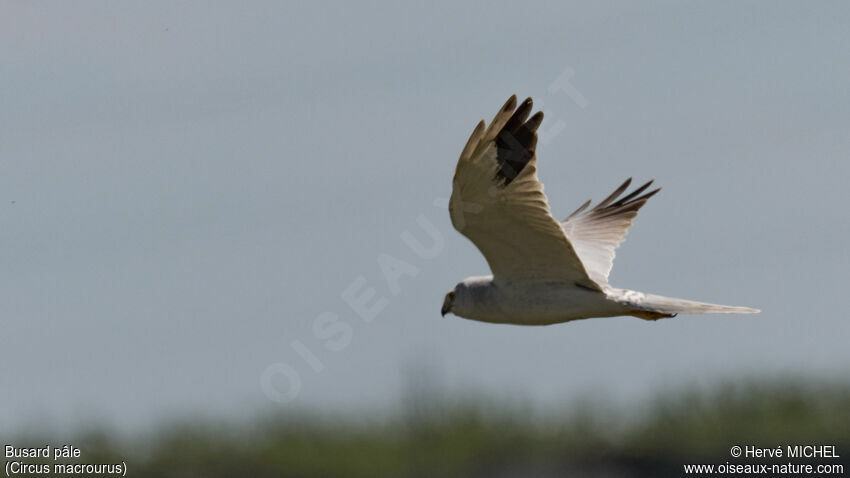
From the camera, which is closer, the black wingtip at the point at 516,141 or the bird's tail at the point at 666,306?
the black wingtip at the point at 516,141

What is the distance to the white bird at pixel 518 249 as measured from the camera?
36.0 ft

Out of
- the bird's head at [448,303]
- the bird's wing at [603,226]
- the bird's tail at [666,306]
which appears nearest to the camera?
the bird's tail at [666,306]

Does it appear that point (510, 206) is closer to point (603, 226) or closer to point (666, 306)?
point (666, 306)

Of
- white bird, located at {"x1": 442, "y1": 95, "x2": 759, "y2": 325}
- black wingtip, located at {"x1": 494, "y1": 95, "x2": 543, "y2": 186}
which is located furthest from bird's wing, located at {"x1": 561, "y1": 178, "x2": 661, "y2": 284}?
black wingtip, located at {"x1": 494, "y1": 95, "x2": 543, "y2": 186}

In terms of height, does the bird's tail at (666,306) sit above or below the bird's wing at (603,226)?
below

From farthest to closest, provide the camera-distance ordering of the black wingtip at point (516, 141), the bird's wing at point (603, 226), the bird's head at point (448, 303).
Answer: the bird's wing at point (603, 226), the bird's head at point (448, 303), the black wingtip at point (516, 141)

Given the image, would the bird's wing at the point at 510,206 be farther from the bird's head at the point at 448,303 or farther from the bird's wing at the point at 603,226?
the bird's wing at the point at 603,226

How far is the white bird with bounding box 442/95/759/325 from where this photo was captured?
10969mm

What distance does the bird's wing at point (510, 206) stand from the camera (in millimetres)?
10930

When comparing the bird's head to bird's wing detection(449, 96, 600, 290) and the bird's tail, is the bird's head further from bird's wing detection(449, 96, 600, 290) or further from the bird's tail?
the bird's tail

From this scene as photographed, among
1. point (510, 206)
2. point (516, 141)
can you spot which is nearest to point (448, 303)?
point (510, 206)

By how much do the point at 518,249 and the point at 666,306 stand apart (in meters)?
1.21

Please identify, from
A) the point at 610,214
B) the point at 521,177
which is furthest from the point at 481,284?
the point at 610,214

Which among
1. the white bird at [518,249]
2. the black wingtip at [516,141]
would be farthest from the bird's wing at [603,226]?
the black wingtip at [516,141]
